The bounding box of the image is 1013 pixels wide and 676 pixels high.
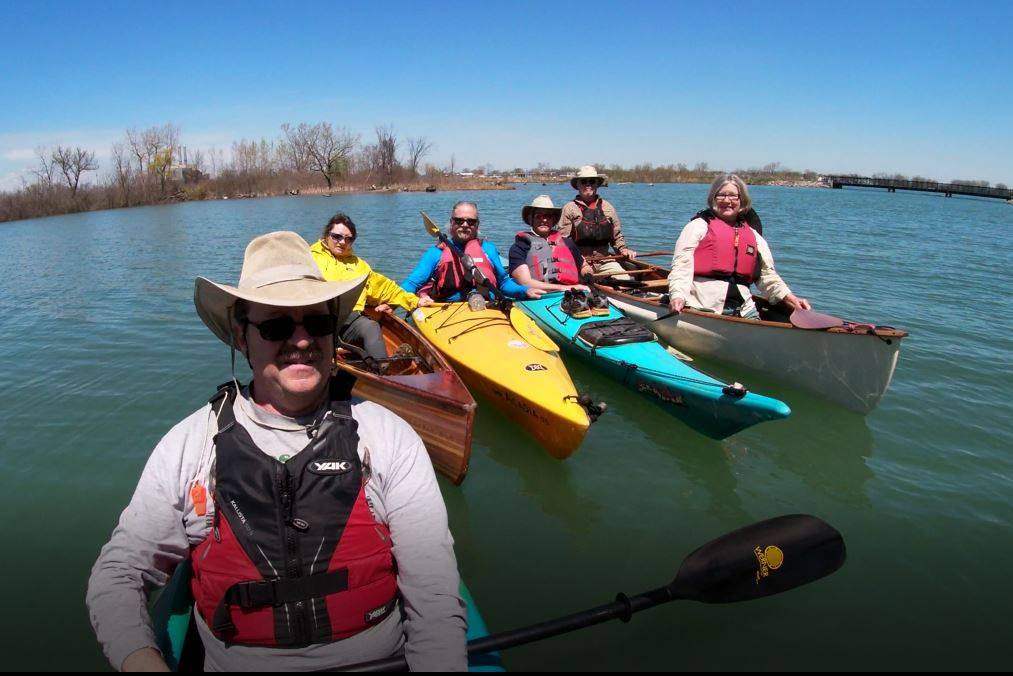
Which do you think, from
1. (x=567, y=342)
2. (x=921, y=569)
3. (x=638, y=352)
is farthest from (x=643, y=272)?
(x=921, y=569)

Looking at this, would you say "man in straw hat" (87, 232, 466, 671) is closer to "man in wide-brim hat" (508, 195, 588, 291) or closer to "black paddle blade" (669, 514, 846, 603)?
"black paddle blade" (669, 514, 846, 603)

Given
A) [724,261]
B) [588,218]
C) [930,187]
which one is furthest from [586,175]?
[930,187]

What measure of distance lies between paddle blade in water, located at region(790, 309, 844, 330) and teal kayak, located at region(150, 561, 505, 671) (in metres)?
4.29

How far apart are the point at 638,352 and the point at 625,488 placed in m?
1.58

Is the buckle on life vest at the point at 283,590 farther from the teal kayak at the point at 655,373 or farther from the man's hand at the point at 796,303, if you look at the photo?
the man's hand at the point at 796,303

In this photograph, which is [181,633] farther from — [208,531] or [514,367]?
[514,367]

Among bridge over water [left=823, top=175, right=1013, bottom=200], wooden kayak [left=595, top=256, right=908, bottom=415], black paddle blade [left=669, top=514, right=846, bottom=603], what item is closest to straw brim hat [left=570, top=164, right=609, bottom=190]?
wooden kayak [left=595, top=256, right=908, bottom=415]

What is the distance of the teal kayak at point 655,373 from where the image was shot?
4.30m

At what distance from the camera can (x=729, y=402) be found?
434 cm

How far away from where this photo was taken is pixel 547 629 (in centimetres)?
220

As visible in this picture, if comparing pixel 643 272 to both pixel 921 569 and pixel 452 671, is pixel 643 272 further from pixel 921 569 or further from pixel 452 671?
pixel 452 671

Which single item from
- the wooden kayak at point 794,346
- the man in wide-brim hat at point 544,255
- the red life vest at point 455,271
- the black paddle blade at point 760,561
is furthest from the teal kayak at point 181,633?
the man in wide-brim hat at point 544,255

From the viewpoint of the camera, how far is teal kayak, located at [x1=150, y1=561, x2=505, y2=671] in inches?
81.4

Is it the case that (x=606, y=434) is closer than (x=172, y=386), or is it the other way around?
(x=606, y=434)
